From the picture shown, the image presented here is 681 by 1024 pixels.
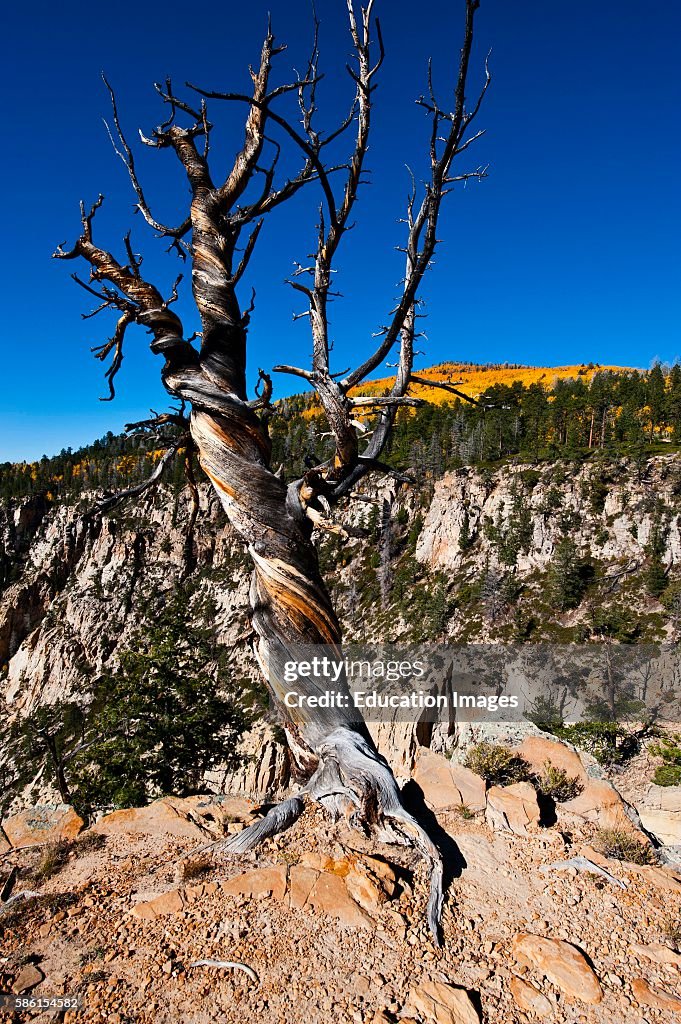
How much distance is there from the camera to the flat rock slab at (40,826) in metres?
4.39

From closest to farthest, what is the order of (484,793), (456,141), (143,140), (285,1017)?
(285,1017) < (456,141) < (143,140) < (484,793)

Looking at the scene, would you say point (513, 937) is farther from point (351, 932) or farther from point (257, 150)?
point (257, 150)

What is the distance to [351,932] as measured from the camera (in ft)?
9.00

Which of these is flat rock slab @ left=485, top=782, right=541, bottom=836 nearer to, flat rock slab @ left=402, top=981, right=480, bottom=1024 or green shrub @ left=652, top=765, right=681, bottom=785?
flat rock slab @ left=402, top=981, right=480, bottom=1024

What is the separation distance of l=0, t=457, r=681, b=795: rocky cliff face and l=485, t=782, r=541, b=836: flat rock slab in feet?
106

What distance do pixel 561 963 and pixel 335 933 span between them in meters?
1.16

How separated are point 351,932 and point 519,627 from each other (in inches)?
1950

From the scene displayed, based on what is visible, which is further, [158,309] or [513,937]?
[158,309]

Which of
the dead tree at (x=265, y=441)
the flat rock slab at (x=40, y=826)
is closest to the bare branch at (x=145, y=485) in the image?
the dead tree at (x=265, y=441)

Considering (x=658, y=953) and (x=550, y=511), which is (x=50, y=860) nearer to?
(x=658, y=953)

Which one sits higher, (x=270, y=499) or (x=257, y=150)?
(x=257, y=150)

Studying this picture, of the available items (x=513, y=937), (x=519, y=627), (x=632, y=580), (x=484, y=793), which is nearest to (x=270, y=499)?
(x=513, y=937)

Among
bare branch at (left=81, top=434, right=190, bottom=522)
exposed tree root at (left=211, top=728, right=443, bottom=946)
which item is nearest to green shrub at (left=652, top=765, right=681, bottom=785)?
exposed tree root at (left=211, top=728, right=443, bottom=946)

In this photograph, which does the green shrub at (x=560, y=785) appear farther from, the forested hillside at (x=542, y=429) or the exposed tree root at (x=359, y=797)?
the forested hillside at (x=542, y=429)
